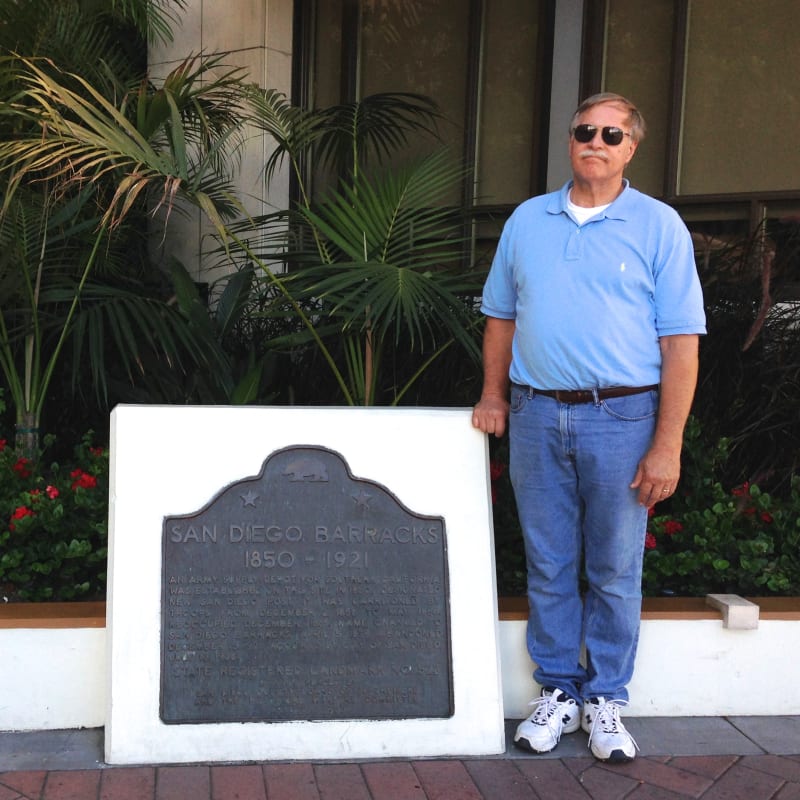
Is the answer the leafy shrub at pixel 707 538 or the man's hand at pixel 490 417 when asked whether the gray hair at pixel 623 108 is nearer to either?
the man's hand at pixel 490 417

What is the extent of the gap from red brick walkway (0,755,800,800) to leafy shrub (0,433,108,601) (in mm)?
820

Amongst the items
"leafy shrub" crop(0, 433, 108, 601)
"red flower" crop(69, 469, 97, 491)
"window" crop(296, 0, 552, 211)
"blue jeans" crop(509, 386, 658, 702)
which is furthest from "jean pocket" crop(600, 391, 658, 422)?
"window" crop(296, 0, 552, 211)

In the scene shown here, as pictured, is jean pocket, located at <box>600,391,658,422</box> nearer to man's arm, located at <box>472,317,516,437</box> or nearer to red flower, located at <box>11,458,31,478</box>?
man's arm, located at <box>472,317,516,437</box>

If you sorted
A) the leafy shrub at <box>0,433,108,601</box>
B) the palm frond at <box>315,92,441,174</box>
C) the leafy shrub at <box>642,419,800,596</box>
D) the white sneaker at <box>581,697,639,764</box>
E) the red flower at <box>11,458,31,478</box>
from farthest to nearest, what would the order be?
the palm frond at <box>315,92,441,174</box> < the red flower at <box>11,458,31,478</box> < the leafy shrub at <box>642,419,800,596</box> < the leafy shrub at <box>0,433,108,601</box> < the white sneaker at <box>581,697,639,764</box>

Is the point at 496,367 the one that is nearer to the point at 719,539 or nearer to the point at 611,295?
the point at 611,295

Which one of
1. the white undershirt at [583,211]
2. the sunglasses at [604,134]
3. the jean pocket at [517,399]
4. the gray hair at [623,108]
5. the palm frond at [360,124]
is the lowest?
the jean pocket at [517,399]

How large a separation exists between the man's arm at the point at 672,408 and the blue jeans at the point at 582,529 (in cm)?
7

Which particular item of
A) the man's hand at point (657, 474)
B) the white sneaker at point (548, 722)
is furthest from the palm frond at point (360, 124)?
the white sneaker at point (548, 722)

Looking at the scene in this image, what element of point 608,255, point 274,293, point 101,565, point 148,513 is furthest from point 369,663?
point 274,293

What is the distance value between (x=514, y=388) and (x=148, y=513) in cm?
120

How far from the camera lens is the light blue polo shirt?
2.83 meters

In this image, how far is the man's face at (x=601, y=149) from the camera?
9.37 ft

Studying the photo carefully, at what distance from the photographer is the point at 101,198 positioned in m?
4.42

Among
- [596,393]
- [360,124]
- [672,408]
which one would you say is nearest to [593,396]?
[596,393]
